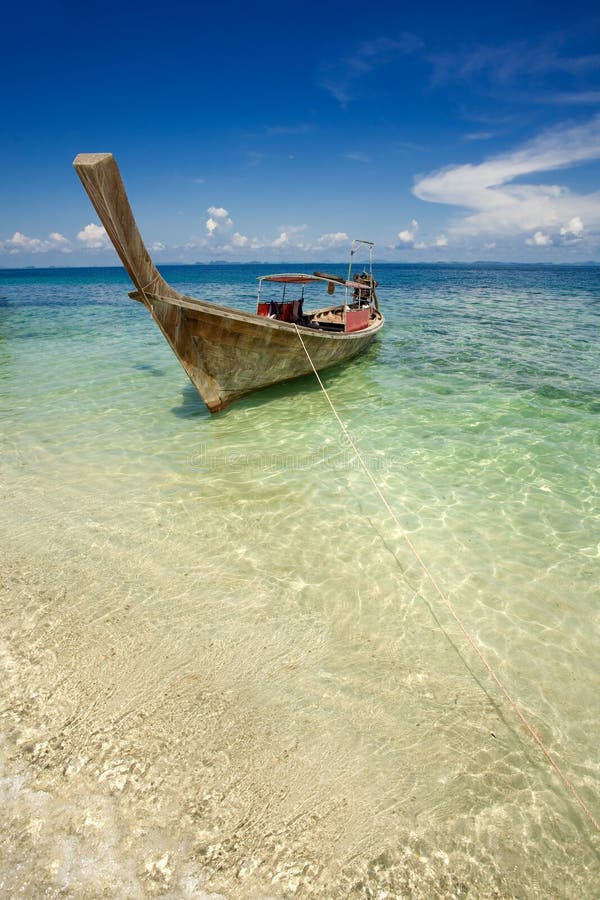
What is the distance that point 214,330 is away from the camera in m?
9.44

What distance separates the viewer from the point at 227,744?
3.33m

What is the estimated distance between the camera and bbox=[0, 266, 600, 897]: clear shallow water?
107 inches

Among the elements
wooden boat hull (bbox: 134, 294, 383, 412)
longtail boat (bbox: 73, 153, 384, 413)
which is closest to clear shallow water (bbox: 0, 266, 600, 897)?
wooden boat hull (bbox: 134, 294, 383, 412)

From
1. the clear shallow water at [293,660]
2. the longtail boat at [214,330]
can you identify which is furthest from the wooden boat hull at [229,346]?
the clear shallow water at [293,660]

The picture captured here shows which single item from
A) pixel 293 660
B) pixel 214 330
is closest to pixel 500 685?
pixel 293 660

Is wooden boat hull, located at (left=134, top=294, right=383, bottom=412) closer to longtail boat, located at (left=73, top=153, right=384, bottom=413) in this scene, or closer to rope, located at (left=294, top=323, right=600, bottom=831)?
longtail boat, located at (left=73, top=153, right=384, bottom=413)

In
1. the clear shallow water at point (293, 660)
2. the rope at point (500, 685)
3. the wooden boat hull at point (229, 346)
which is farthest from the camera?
the wooden boat hull at point (229, 346)

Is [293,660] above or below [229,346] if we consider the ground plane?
below

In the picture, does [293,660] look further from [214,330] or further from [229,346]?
[229,346]

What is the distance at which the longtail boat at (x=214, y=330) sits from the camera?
265 inches

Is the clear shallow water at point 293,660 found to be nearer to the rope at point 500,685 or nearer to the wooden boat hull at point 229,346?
the rope at point 500,685

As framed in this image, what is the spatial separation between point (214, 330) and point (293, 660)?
7.28m

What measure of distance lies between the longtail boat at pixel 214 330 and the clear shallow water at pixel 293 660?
161 cm

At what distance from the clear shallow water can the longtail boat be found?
161cm
